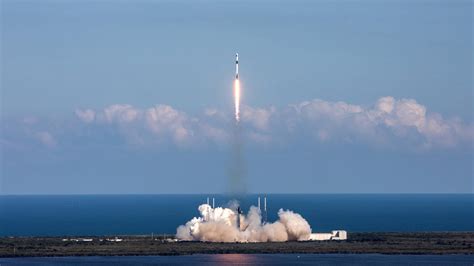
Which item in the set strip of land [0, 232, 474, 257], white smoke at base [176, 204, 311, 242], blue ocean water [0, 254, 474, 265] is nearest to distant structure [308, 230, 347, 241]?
strip of land [0, 232, 474, 257]

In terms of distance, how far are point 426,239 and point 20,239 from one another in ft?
182

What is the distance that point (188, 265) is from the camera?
143125mm

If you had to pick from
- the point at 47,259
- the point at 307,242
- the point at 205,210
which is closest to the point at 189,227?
the point at 205,210

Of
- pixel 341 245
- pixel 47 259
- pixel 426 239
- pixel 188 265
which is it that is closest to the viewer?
pixel 188 265

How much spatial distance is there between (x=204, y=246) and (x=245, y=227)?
10909 mm

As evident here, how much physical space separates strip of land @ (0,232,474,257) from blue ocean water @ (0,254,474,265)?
4502 millimetres

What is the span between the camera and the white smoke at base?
174250 mm

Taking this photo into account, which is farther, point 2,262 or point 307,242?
point 307,242

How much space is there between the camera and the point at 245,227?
177125 mm

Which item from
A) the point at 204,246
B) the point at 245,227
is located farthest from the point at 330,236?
the point at 204,246

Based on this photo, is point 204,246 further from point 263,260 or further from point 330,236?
point 330,236

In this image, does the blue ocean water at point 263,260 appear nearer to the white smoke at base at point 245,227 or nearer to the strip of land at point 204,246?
the strip of land at point 204,246

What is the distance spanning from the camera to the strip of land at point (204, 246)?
532ft

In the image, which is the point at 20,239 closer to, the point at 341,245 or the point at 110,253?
the point at 110,253
